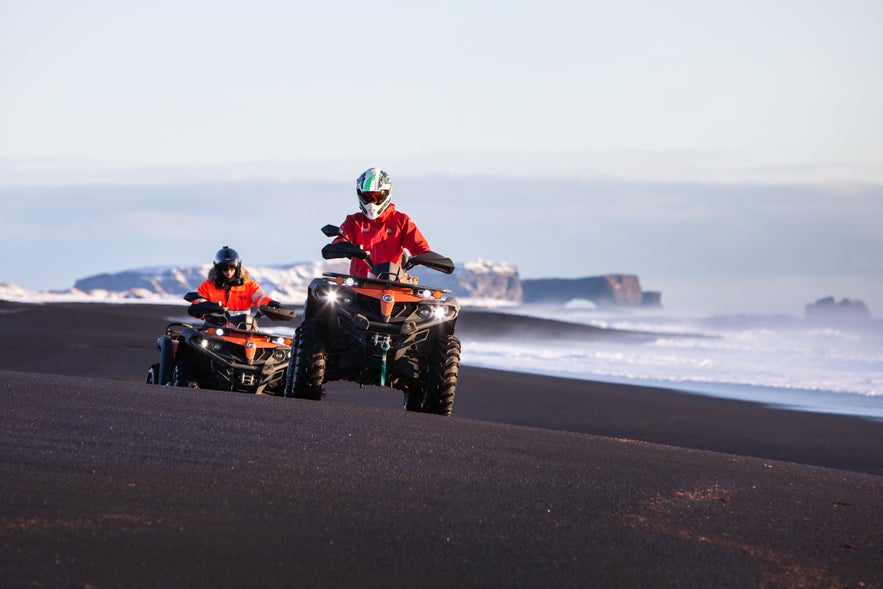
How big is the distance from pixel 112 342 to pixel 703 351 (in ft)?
74.2

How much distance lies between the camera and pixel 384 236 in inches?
532

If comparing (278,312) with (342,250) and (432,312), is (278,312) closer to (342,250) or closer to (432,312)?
(342,250)

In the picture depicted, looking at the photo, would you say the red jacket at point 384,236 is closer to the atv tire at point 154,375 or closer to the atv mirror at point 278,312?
the atv mirror at point 278,312

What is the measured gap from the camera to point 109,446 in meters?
8.06

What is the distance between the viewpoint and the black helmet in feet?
49.9

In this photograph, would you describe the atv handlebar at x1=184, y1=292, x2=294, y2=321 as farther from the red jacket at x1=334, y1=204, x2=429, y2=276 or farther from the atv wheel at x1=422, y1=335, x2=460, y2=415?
the atv wheel at x1=422, y1=335, x2=460, y2=415

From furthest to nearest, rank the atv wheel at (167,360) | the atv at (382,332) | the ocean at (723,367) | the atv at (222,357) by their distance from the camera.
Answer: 1. the ocean at (723,367)
2. the atv wheel at (167,360)
3. the atv at (222,357)
4. the atv at (382,332)

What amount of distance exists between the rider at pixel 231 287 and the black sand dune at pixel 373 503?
3496mm

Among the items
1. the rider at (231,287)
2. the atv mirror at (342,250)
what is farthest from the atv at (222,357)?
the atv mirror at (342,250)

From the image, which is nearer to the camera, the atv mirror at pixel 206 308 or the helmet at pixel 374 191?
the helmet at pixel 374 191

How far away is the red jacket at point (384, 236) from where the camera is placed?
13.5 m

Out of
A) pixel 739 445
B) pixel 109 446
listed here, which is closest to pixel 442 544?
pixel 109 446

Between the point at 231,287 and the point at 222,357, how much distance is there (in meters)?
1.17

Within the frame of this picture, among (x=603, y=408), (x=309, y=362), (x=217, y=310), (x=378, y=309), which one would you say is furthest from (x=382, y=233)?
(x=603, y=408)
